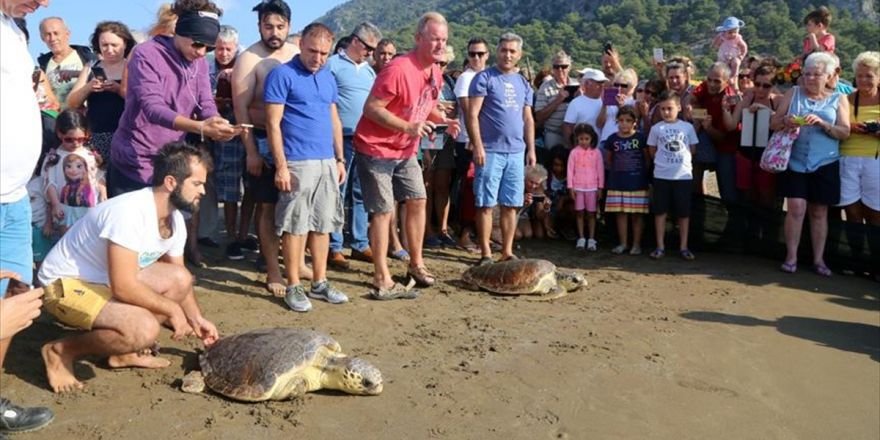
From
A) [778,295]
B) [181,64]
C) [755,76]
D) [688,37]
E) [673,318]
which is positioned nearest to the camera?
[181,64]

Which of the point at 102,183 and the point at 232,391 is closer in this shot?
the point at 232,391

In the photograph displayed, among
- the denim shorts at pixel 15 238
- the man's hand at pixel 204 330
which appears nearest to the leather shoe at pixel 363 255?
the man's hand at pixel 204 330

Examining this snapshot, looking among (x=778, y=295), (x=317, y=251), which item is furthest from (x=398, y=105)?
(x=778, y=295)

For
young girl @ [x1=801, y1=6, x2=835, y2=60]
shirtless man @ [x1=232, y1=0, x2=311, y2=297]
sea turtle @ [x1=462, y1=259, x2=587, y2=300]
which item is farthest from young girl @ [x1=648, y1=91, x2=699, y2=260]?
shirtless man @ [x1=232, y1=0, x2=311, y2=297]

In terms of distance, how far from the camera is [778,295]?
567cm

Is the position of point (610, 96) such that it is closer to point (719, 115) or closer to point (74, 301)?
point (719, 115)

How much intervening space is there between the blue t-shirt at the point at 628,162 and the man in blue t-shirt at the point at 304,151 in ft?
9.76

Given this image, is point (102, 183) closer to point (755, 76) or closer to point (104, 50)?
point (104, 50)

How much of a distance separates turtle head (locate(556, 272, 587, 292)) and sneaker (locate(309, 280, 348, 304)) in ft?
5.60

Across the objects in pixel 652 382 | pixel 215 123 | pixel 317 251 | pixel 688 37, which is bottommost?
pixel 652 382

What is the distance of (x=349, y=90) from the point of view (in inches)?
224

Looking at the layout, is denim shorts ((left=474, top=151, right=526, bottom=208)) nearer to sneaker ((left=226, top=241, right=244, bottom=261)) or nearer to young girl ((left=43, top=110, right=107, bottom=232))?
sneaker ((left=226, top=241, right=244, bottom=261))

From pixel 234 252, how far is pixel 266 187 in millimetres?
1250

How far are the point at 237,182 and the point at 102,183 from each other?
1169 millimetres
